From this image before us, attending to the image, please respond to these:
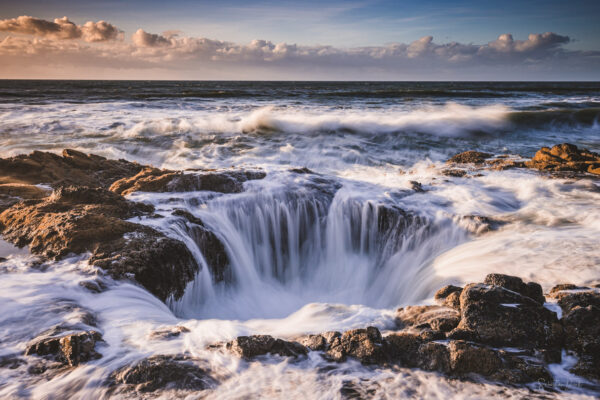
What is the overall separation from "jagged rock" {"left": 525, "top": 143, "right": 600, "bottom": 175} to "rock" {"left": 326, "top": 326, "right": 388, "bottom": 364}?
744 centimetres

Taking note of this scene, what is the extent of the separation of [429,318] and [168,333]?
6.69ft

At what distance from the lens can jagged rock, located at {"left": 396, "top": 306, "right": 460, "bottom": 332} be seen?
2617 millimetres

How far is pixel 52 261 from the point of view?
343cm

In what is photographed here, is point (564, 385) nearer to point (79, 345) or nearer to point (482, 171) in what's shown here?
point (79, 345)

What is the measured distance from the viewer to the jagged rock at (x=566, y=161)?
758cm

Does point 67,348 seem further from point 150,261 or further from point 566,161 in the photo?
point 566,161

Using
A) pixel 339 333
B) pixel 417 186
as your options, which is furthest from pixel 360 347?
pixel 417 186

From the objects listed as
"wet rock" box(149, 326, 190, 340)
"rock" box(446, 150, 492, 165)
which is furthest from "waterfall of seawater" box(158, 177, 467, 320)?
"rock" box(446, 150, 492, 165)

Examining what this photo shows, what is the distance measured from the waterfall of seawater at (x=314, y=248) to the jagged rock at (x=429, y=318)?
5.07 feet

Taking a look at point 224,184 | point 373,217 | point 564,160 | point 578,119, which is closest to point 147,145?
point 224,184

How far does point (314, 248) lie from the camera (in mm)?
5648

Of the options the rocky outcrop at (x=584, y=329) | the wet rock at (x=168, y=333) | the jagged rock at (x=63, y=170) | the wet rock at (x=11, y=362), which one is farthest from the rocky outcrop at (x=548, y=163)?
the wet rock at (x=11, y=362)

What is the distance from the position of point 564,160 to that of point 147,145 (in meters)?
12.4

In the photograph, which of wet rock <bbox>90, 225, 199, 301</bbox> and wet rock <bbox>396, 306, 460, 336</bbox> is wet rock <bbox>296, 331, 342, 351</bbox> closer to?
wet rock <bbox>396, 306, 460, 336</bbox>
